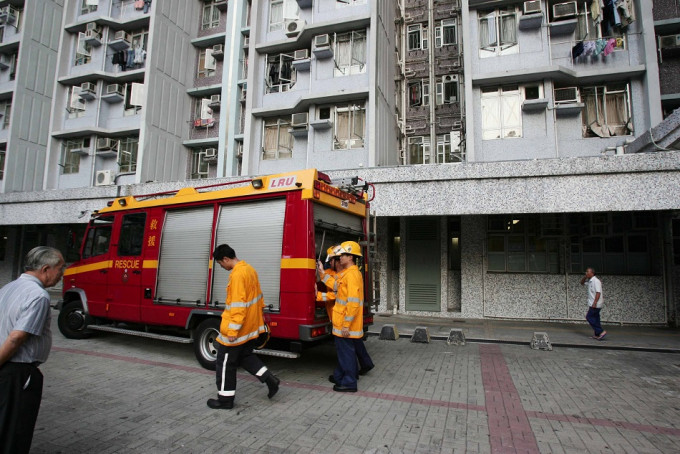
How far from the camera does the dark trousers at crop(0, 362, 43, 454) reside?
2.38m

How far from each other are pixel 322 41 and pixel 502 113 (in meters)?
6.82

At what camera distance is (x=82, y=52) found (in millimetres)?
18969

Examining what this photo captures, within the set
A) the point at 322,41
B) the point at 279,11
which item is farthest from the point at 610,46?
the point at 279,11

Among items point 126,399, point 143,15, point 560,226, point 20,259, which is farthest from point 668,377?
point 20,259

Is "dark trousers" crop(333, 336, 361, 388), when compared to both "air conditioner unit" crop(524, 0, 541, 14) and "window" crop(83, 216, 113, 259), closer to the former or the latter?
"window" crop(83, 216, 113, 259)

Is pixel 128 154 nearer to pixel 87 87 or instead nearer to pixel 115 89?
pixel 115 89

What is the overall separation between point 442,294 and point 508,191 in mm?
4231

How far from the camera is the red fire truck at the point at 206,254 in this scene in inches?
209

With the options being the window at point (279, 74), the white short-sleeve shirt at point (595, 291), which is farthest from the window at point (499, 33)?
the white short-sleeve shirt at point (595, 291)

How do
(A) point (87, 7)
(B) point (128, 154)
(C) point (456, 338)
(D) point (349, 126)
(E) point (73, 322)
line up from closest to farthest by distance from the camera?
1. (E) point (73, 322)
2. (C) point (456, 338)
3. (D) point (349, 126)
4. (B) point (128, 154)
5. (A) point (87, 7)

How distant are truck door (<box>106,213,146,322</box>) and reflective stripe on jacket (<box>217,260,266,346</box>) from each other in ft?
11.3

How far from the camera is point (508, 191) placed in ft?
29.6

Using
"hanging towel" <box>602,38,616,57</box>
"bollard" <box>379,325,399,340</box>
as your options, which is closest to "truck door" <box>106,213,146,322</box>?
"bollard" <box>379,325,399,340</box>

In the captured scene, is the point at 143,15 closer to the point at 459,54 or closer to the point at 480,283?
the point at 459,54
